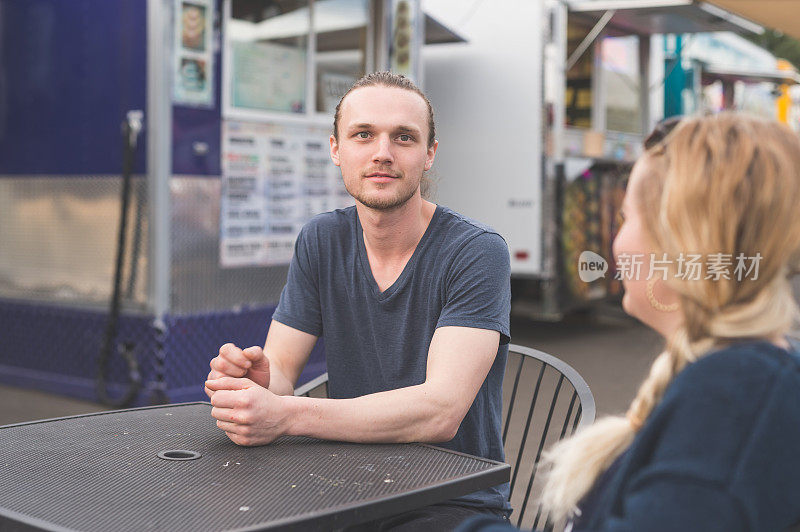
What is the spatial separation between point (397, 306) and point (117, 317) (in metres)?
3.81

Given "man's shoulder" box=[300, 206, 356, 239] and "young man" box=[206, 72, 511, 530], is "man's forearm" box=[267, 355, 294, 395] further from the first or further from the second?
"man's shoulder" box=[300, 206, 356, 239]

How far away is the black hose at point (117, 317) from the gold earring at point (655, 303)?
15.2 ft

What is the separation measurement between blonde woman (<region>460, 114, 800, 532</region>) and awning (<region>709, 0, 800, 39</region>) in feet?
20.7

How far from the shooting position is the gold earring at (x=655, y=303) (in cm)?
130

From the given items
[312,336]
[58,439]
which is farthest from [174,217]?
[58,439]

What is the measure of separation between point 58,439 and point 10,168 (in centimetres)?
498

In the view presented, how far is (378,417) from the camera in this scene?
195 cm

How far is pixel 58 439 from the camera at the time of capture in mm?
1965

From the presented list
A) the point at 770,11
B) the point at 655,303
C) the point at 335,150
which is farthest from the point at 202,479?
the point at 770,11

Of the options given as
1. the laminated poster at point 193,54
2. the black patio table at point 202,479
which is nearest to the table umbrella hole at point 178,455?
the black patio table at point 202,479

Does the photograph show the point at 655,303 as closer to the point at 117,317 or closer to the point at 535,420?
the point at 535,420

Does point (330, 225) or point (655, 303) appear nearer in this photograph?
point (655, 303)

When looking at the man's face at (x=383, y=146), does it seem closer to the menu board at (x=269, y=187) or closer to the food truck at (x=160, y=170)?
the food truck at (x=160, y=170)

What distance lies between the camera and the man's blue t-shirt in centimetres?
222
